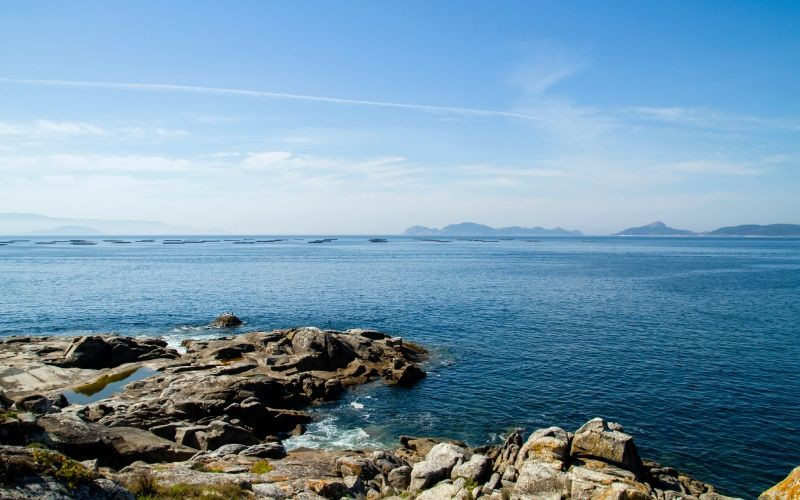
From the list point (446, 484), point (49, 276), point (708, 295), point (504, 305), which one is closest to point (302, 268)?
point (49, 276)

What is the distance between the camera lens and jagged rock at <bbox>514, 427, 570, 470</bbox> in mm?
23641

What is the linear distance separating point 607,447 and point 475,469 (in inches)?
271

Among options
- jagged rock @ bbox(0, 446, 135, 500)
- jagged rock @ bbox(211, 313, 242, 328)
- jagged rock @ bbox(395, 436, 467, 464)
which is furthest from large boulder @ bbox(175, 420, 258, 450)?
jagged rock @ bbox(211, 313, 242, 328)

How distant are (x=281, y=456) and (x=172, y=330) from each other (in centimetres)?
4727

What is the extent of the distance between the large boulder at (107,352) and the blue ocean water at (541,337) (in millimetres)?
10434

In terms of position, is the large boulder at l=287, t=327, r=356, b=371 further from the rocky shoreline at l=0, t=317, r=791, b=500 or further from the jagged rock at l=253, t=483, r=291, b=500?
the jagged rock at l=253, t=483, r=291, b=500

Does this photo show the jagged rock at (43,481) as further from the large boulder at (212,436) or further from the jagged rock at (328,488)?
the large boulder at (212,436)

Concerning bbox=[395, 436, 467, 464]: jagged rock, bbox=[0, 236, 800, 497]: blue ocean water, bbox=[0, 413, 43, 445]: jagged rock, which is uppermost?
bbox=[0, 413, 43, 445]: jagged rock

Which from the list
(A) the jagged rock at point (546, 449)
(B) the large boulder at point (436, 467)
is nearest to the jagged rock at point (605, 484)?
(A) the jagged rock at point (546, 449)

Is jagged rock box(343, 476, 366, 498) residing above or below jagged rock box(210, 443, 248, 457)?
above

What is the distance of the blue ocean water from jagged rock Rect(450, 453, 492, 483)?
9.81 metres

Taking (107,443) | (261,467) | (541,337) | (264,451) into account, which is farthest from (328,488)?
(541,337)

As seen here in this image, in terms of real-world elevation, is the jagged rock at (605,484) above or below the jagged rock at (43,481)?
below

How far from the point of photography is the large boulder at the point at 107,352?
47.8m
